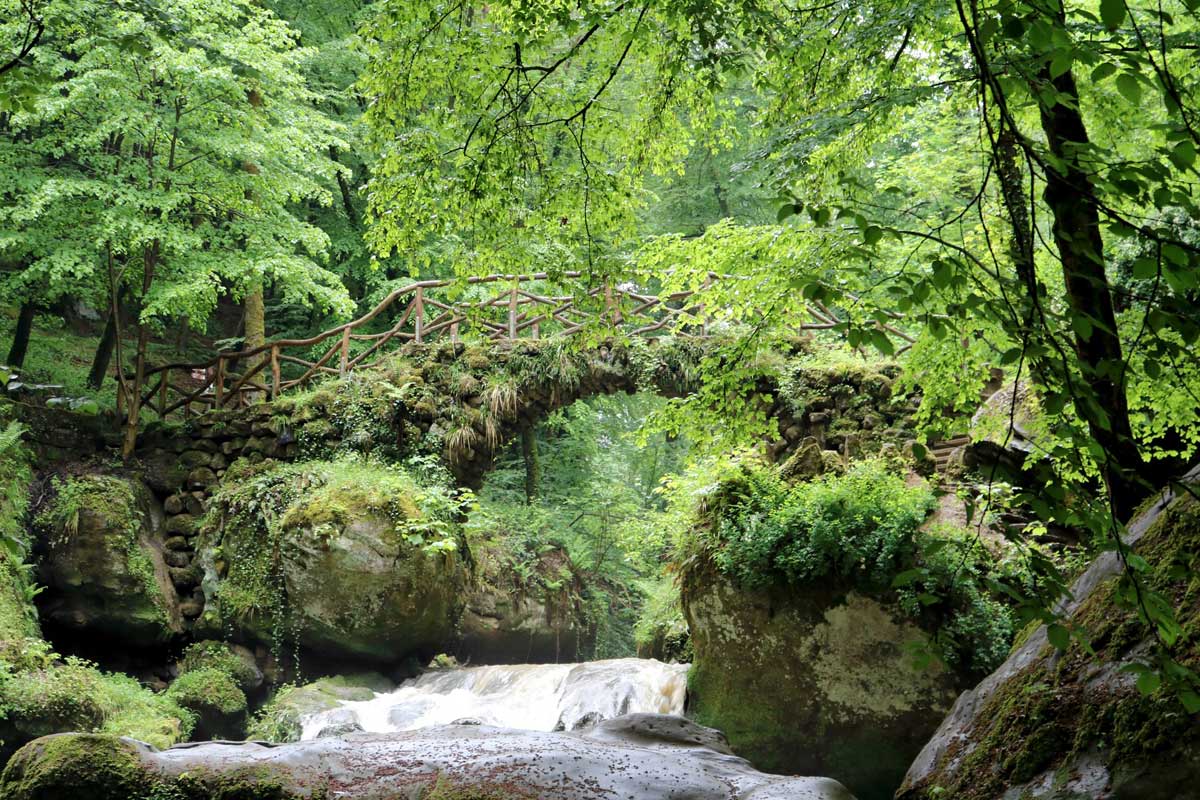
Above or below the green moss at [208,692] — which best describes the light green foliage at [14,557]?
above

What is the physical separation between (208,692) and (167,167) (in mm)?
6900

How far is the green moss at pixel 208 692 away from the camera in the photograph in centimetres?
1027

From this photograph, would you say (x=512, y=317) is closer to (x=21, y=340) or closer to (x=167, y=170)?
(x=167, y=170)

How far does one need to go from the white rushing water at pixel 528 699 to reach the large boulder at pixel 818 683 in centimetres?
98

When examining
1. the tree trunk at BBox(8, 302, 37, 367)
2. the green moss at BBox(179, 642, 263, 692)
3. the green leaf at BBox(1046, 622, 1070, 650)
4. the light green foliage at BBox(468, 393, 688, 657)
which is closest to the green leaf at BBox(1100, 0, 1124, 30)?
the green leaf at BBox(1046, 622, 1070, 650)

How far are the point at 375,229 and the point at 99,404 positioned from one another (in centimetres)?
989

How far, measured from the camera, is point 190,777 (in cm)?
475

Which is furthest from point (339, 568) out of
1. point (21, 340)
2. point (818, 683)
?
point (21, 340)

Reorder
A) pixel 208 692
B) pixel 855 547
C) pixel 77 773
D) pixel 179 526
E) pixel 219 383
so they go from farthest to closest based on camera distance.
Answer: pixel 219 383
pixel 179 526
pixel 208 692
pixel 855 547
pixel 77 773

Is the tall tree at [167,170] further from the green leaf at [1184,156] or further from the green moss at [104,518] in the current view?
the green leaf at [1184,156]

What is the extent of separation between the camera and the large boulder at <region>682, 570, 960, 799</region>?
726 cm

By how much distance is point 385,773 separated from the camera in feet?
16.2

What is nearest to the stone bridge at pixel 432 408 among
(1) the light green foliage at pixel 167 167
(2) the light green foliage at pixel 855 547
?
(1) the light green foliage at pixel 167 167

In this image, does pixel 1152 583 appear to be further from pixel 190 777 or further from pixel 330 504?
pixel 330 504
